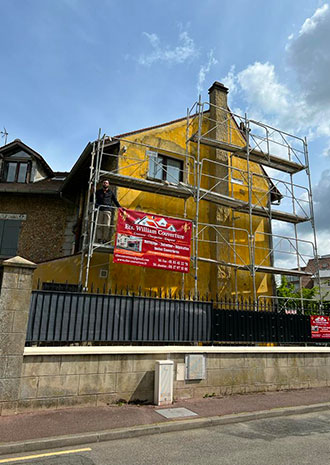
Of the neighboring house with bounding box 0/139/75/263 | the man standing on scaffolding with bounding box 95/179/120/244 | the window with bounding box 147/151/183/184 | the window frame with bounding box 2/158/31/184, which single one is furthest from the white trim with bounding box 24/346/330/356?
the window frame with bounding box 2/158/31/184

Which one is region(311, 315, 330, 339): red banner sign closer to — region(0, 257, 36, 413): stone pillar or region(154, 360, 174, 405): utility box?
region(154, 360, 174, 405): utility box

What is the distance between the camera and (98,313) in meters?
7.54

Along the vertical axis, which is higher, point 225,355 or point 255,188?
point 255,188

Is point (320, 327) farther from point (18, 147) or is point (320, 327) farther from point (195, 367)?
point (18, 147)

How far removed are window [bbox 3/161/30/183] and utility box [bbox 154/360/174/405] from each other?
13.3m

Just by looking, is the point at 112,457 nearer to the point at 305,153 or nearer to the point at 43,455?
the point at 43,455

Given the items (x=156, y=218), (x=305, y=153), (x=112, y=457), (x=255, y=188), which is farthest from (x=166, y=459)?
(x=305, y=153)

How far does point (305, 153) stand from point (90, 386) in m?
15.8

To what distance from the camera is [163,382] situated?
709cm

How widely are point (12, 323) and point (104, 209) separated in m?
6.52

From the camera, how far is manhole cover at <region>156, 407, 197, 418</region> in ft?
20.8

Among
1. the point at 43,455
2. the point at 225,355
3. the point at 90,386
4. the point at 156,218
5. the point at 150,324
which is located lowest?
the point at 43,455

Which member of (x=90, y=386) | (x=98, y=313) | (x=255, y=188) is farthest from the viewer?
(x=255, y=188)

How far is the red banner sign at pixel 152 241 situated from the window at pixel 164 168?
9.50ft
